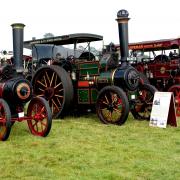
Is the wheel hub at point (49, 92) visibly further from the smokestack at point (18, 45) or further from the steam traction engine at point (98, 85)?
the smokestack at point (18, 45)

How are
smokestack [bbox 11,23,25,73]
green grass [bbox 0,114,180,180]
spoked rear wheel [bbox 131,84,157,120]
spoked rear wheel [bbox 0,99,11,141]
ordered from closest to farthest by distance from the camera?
green grass [bbox 0,114,180,180], spoked rear wheel [bbox 0,99,11,141], smokestack [bbox 11,23,25,73], spoked rear wheel [bbox 131,84,157,120]

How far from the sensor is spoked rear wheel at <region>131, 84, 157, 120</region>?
7.84 m

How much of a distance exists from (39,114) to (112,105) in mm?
1707

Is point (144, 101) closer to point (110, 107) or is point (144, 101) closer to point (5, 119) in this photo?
point (110, 107)

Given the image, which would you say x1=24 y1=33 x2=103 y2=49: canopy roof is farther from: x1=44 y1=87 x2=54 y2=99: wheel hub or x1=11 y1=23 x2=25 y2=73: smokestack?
x1=11 y1=23 x2=25 y2=73: smokestack

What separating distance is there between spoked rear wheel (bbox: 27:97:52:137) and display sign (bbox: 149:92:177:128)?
2185 mm

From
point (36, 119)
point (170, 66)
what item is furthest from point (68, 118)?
point (170, 66)

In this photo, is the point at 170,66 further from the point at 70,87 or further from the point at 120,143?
the point at 120,143

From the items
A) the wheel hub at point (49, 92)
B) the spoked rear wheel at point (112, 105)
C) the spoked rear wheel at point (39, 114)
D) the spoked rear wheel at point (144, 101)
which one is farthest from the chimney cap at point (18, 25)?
the spoked rear wheel at point (144, 101)

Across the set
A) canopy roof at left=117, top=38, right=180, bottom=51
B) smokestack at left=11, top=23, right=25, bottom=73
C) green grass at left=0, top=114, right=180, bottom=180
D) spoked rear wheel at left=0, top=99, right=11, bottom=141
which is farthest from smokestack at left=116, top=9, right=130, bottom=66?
canopy roof at left=117, top=38, right=180, bottom=51

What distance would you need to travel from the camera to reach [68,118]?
8125mm

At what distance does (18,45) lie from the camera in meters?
6.18

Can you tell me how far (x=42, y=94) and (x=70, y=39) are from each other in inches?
55.4

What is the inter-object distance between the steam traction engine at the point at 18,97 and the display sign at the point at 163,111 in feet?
7.19
